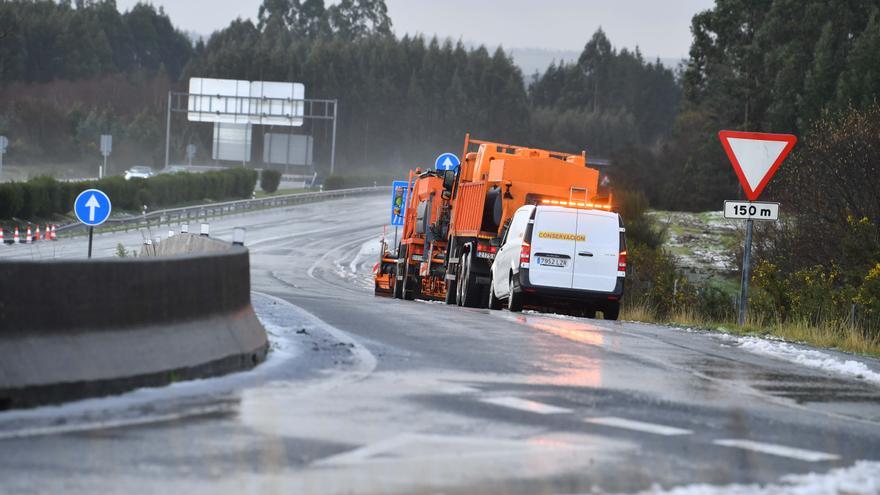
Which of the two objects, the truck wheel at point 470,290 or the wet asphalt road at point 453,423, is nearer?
the wet asphalt road at point 453,423

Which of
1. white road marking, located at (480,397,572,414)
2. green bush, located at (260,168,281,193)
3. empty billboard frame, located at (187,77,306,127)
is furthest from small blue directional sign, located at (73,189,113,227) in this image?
empty billboard frame, located at (187,77,306,127)

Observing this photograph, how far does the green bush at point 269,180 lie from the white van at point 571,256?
75.7 m

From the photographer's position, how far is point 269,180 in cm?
9756

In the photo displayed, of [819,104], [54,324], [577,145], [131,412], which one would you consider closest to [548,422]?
[131,412]

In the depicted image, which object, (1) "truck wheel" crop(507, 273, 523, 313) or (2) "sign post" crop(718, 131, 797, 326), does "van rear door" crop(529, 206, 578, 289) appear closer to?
(1) "truck wheel" crop(507, 273, 523, 313)

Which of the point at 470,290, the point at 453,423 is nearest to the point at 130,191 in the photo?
the point at 470,290

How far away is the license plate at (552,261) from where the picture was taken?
2238 centimetres

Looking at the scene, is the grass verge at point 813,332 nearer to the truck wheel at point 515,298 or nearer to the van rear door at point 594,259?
the van rear door at point 594,259

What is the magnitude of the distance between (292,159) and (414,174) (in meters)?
79.0

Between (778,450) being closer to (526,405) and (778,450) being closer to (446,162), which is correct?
(526,405)

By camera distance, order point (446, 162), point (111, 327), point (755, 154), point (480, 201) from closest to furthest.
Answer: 1. point (111, 327)
2. point (755, 154)
3. point (480, 201)
4. point (446, 162)

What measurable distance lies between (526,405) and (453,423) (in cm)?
109

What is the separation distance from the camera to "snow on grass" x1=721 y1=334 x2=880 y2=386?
1307 cm

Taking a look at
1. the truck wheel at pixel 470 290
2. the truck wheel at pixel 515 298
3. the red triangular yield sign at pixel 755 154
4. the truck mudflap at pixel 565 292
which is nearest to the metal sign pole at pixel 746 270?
the red triangular yield sign at pixel 755 154
